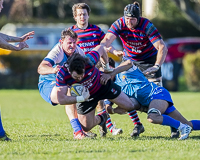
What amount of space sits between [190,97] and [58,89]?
39.6 feet

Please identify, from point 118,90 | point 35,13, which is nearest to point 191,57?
point 118,90

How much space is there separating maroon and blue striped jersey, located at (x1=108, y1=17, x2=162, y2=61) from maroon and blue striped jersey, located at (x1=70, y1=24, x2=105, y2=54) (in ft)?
0.93

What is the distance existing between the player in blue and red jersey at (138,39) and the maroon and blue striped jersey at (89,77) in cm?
117

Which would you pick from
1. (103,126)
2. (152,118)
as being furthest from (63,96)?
(152,118)

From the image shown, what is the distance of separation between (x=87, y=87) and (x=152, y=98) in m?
1.22

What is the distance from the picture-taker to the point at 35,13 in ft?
134

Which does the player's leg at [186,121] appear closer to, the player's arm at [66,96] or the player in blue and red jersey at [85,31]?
the player's arm at [66,96]

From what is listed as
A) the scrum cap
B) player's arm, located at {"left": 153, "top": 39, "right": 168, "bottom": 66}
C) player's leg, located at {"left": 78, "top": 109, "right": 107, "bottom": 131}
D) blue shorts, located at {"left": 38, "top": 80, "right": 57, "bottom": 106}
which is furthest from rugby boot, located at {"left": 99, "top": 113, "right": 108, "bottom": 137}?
the scrum cap

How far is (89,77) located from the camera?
640 cm

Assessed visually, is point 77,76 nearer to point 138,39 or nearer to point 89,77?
point 89,77

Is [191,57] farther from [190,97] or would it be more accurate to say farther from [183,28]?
[183,28]

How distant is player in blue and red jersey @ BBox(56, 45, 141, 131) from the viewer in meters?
6.14

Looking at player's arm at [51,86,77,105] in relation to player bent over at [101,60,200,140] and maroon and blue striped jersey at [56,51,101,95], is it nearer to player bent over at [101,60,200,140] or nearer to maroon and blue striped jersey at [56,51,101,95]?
maroon and blue striped jersey at [56,51,101,95]

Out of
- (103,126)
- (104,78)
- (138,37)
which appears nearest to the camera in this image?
(104,78)
